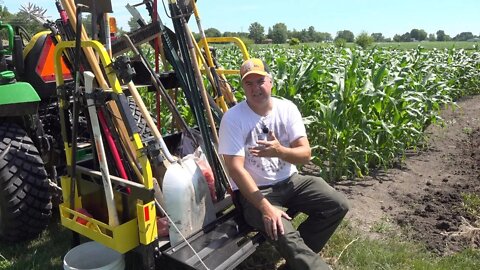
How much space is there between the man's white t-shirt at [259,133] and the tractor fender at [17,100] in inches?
59.3

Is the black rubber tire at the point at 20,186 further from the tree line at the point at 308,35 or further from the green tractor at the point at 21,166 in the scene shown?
the tree line at the point at 308,35

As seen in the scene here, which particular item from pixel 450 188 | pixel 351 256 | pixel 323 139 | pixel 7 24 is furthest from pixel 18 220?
pixel 450 188

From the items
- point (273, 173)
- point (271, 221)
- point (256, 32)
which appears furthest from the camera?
point (256, 32)

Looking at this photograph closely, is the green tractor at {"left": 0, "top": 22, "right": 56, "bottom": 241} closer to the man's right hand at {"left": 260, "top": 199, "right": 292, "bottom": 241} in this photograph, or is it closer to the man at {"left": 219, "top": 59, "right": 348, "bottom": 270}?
the man at {"left": 219, "top": 59, "right": 348, "bottom": 270}

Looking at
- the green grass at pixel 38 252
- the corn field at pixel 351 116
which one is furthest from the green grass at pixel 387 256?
the green grass at pixel 38 252

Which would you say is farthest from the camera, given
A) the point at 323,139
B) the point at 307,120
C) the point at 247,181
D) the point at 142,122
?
the point at 323,139

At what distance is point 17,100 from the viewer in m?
3.23

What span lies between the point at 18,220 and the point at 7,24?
5.76ft

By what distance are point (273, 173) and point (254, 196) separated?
0.34 metres

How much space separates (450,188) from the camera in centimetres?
488

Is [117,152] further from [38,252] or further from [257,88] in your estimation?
[38,252]

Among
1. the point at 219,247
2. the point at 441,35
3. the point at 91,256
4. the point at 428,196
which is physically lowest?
the point at 441,35

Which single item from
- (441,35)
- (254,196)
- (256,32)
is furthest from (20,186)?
(441,35)

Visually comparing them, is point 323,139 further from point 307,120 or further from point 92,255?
point 92,255
